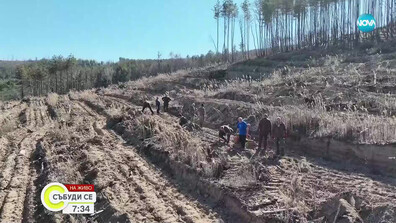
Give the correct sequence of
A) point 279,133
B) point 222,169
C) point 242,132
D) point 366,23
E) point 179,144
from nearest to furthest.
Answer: point 222,169 → point 279,133 → point 179,144 → point 242,132 → point 366,23

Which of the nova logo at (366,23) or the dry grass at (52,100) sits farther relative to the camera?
the nova logo at (366,23)

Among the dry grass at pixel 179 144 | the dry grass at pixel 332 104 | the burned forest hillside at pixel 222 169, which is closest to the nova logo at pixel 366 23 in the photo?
the dry grass at pixel 332 104

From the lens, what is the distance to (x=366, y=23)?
47.8m

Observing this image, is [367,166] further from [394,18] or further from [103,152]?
[394,18]

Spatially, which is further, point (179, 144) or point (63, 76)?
point (63, 76)

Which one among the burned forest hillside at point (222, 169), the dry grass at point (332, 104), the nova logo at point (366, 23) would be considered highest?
the nova logo at point (366, 23)

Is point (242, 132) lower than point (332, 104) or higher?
lower

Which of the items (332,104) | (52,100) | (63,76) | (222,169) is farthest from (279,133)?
(63,76)

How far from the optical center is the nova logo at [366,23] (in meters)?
47.8

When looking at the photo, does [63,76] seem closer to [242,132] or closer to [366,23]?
[366,23]

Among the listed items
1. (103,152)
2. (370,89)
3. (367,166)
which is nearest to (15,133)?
(103,152)

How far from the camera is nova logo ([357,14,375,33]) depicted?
47763 mm

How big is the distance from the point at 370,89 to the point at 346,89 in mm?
1031

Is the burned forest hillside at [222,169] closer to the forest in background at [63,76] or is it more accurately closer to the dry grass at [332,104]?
the dry grass at [332,104]
